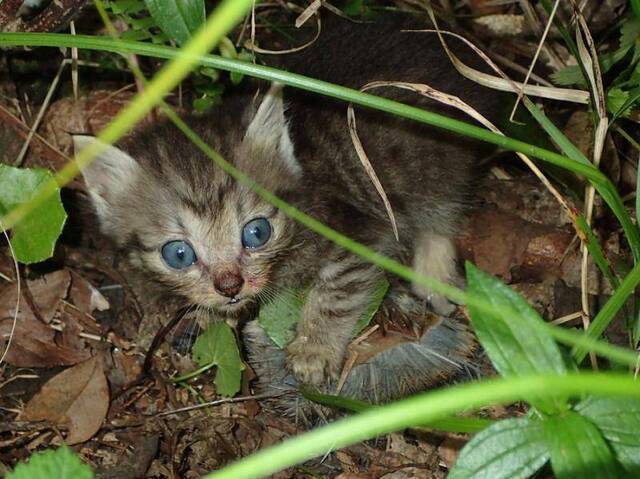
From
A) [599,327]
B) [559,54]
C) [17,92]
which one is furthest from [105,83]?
[599,327]

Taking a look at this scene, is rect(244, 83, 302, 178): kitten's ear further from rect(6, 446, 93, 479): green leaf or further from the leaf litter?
rect(6, 446, 93, 479): green leaf

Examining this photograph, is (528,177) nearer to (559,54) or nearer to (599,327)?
(559,54)

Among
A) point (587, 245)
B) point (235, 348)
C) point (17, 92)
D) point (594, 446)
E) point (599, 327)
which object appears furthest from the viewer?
point (17, 92)

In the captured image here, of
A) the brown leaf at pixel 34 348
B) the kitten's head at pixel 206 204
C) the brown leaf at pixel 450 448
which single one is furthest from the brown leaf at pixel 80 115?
the brown leaf at pixel 450 448

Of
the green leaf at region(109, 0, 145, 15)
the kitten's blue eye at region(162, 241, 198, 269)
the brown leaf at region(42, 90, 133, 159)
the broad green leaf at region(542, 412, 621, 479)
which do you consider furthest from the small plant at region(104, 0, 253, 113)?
the broad green leaf at region(542, 412, 621, 479)

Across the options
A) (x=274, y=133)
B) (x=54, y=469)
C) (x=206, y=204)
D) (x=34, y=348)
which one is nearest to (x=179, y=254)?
(x=206, y=204)

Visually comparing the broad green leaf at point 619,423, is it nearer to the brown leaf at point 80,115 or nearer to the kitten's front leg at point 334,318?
the kitten's front leg at point 334,318

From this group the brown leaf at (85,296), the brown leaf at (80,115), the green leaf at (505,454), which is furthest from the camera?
the brown leaf at (80,115)
